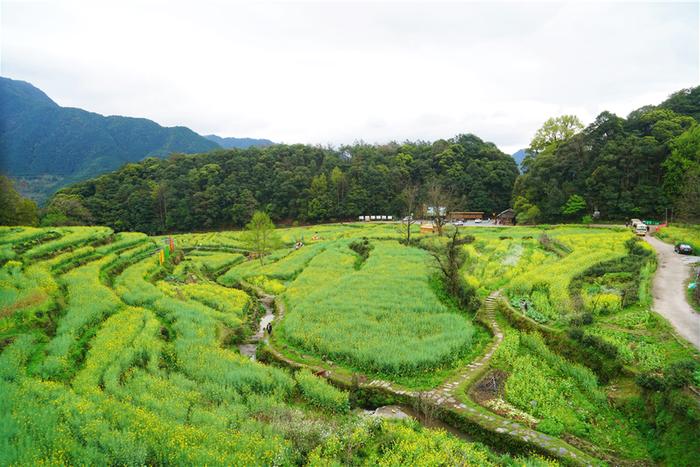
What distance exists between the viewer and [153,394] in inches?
453

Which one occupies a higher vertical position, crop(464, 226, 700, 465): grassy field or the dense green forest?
the dense green forest

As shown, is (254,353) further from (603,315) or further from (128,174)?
(128,174)

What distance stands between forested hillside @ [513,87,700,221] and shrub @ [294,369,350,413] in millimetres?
47103

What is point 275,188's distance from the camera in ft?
238

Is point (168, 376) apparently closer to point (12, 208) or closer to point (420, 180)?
point (12, 208)

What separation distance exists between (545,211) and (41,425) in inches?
2240

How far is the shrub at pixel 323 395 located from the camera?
12.5 meters

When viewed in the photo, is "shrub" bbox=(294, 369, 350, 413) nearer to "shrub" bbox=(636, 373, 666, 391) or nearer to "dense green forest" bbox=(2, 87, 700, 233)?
"shrub" bbox=(636, 373, 666, 391)

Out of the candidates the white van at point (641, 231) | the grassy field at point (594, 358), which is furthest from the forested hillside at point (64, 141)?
the white van at point (641, 231)

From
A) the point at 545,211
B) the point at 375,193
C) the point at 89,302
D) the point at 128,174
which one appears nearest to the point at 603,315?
the point at 89,302

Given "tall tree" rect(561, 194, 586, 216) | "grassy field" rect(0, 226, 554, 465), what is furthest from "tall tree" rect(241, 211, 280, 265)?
"tall tree" rect(561, 194, 586, 216)

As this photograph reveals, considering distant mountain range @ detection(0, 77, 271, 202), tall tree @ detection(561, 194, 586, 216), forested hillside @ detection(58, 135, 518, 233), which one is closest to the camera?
tall tree @ detection(561, 194, 586, 216)

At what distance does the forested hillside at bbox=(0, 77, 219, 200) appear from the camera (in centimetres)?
9494

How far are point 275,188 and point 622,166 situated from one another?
5605 centimetres
